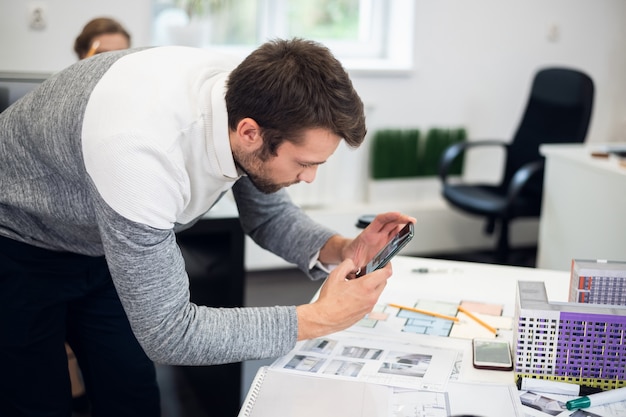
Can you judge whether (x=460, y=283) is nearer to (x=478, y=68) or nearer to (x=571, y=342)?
(x=571, y=342)

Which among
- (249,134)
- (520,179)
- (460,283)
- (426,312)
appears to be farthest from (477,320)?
(520,179)

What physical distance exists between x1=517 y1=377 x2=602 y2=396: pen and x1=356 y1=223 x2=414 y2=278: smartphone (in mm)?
305

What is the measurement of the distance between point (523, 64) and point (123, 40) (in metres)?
2.30

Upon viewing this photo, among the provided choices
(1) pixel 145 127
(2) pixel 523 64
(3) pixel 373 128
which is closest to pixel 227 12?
(3) pixel 373 128

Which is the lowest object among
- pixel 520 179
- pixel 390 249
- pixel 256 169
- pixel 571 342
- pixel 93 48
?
pixel 520 179

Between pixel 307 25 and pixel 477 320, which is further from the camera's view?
pixel 307 25

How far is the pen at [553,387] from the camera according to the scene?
1.24 metres

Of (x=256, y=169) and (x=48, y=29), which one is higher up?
(x=48, y=29)

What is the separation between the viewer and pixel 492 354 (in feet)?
4.39

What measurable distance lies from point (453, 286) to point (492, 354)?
1.20 ft

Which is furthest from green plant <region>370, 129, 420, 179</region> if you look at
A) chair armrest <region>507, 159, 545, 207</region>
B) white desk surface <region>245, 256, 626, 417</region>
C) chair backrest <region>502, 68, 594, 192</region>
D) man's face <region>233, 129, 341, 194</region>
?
man's face <region>233, 129, 341, 194</region>

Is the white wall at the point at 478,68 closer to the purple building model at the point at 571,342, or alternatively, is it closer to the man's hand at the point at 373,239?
the man's hand at the point at 373,239

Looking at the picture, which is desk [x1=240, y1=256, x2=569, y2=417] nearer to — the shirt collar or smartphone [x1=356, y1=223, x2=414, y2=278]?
smartphone [x1=356, y1=223, x2=414, y2=278]

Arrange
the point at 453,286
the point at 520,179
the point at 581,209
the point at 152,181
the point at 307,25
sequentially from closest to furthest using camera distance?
the point at 152,181 → the point at 453,286 → the point at 581,209 → the point at 520,179 → the point at 307,25
